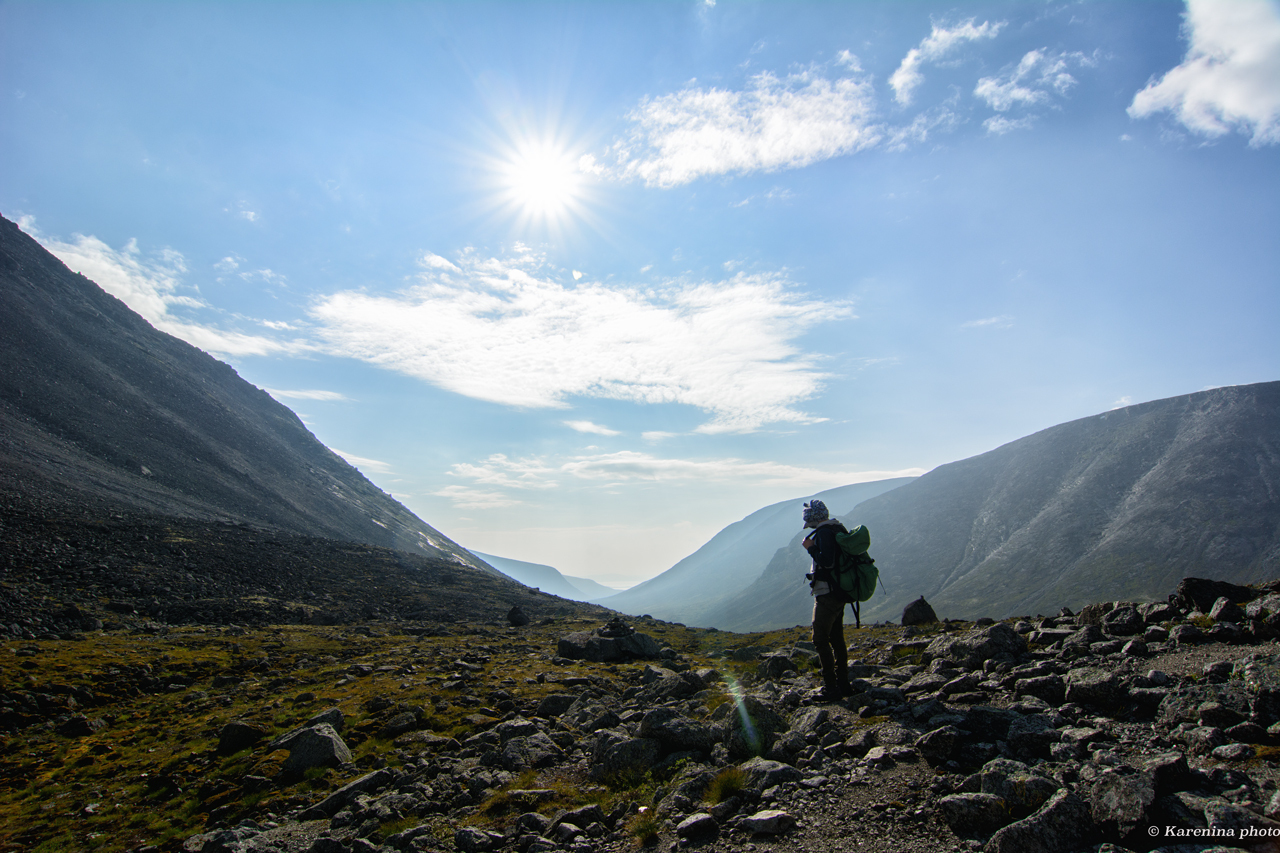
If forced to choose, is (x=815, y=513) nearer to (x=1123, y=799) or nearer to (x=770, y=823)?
(x=770, y=823)

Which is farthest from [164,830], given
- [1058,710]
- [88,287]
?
[88,287]

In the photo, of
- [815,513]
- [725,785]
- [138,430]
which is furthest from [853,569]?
[138,430]

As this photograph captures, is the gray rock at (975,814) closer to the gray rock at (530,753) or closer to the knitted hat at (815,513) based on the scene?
the knitted hat at (815,513)

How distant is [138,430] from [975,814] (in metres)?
130

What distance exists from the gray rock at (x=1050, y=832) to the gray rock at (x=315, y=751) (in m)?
13.2

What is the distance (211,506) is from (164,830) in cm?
9642

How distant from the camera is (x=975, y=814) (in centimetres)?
607

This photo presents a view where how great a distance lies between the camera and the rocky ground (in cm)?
604

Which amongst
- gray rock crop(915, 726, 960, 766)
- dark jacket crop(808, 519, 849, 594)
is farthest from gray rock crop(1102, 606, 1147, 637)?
gray rock crop(915, 726, 960, 766)

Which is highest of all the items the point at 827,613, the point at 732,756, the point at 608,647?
the point at 827,613

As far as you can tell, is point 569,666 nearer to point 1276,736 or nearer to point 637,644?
point 637,644

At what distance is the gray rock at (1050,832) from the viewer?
5.36 m

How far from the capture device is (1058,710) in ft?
27.2

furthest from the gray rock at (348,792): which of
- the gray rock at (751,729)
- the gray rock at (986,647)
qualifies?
the gray rock at (986,647)
